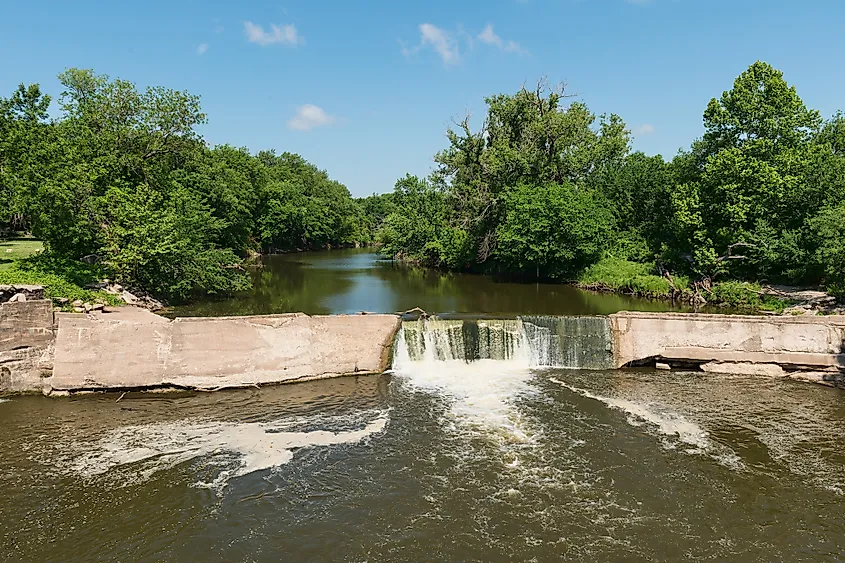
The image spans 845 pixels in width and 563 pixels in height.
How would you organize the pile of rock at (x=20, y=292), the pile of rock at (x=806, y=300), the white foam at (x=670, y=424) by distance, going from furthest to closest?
the pile of rock at (x=806, y=300), the pile of rock at (x=20, y=292), the white foam at (x=670, y=424)

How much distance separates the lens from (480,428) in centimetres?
1090

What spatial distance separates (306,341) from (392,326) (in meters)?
2.23

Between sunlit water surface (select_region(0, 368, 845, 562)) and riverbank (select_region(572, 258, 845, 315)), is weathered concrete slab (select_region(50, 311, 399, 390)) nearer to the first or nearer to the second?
sunlit water surface (select_region(0, 368, 845, 562))

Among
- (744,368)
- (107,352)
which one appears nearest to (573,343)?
(744,368)

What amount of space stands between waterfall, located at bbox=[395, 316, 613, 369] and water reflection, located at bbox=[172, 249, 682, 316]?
2017 mm

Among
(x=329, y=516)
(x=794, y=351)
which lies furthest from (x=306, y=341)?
(x=794, y=351)

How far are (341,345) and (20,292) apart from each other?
24.4ft

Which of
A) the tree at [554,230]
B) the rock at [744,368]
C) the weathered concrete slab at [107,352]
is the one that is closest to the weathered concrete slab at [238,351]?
the weathered concrete slab at [107,352]

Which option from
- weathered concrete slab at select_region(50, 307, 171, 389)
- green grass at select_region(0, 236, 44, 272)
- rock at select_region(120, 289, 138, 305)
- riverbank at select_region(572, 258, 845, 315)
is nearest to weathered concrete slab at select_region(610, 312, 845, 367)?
riverbank at select_region(572, 258, 845, 315)

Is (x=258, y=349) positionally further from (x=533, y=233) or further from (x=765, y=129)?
(x=765, y=129)

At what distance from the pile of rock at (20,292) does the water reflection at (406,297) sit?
647cm

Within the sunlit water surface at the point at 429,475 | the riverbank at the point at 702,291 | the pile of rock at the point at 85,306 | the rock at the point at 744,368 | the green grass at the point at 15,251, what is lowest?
the sunlit water surface at the point at 429,475

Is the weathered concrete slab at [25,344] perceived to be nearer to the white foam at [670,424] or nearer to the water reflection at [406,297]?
the water reflection at [406,297]

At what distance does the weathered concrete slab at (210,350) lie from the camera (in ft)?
42.0
